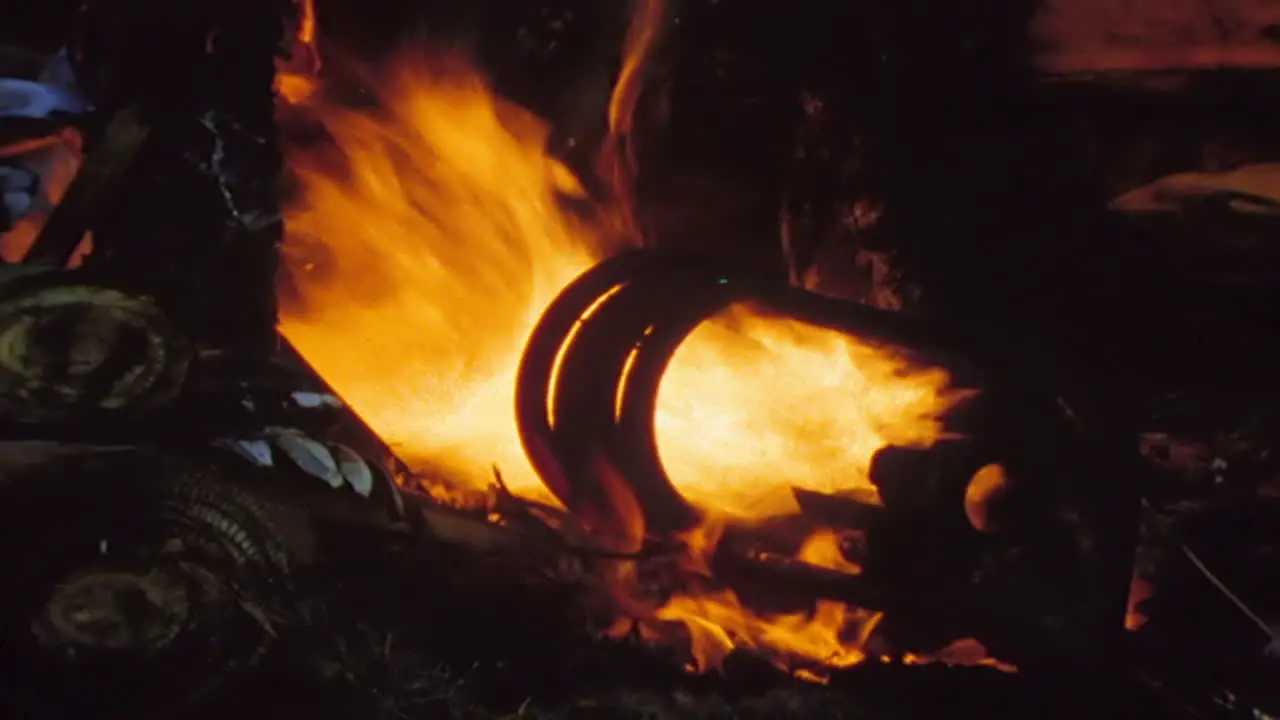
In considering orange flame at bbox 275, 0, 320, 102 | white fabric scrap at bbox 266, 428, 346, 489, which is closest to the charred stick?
orange flame at bbox 275, 0, 320, 102

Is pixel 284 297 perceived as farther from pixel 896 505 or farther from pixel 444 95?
pixel 896 505

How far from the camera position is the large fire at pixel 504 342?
1.23 metres

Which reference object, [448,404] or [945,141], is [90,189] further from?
[945,141]

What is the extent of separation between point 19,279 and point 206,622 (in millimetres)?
347

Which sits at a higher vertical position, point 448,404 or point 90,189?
point 90,189

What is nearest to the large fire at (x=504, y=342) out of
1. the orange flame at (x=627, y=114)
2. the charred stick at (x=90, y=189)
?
the orange flame at (x=627, y=114)

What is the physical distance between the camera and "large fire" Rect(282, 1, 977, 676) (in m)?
1.23

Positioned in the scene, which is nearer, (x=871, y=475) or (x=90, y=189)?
(x=90, y=189)

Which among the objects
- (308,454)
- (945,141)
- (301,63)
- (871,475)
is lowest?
(871,475)

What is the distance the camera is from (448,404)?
4.10 ft

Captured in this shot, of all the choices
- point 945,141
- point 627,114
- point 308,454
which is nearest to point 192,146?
point 308,454

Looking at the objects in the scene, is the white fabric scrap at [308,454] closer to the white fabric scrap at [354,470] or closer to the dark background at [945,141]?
the white fabric scrap at [354,470]

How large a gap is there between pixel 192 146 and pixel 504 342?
1.11 feet

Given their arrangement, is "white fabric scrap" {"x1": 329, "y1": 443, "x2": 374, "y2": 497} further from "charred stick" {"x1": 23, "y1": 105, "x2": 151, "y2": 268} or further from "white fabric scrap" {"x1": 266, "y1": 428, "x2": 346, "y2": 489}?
"charred stick" {"x1": 23, "y1": 105, "x2": 151, "y2": 268}
